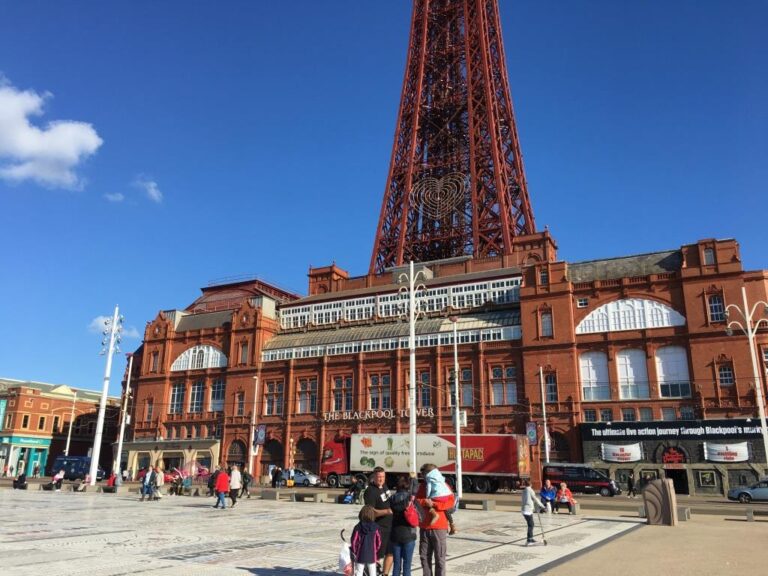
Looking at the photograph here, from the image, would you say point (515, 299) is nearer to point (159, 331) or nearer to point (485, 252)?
point (485, 252)

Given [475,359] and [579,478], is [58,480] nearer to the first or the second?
[579,478]

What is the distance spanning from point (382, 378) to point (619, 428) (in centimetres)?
2161

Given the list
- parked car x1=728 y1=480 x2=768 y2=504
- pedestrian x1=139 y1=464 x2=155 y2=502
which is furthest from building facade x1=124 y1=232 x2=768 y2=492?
pedestrian x1=139 y1=464 x2=155 y2=502

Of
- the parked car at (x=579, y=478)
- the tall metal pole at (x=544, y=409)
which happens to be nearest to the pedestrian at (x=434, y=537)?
the parked car at (x=579, y=478)

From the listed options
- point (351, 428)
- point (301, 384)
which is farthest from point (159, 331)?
point (351, 428)

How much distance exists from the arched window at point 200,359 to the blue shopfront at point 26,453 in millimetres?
24898

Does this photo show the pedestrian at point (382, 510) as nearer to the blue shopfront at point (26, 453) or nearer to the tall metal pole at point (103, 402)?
the tall metal pole at point (103, 402)

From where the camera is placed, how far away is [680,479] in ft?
145

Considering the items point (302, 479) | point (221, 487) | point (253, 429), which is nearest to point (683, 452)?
point (302, 479)

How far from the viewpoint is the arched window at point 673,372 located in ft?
157

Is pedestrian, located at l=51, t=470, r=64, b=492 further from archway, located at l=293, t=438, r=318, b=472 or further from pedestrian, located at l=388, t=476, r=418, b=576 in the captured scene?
pedestrian, located at l=388, t=476, r=418, b=576

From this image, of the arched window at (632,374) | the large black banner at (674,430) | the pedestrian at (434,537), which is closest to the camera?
the pedestrian at (434,537)

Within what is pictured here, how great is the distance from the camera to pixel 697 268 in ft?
163

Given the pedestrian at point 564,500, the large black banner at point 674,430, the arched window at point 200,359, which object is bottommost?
the pedestrian at point 564,500
